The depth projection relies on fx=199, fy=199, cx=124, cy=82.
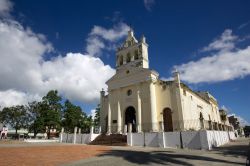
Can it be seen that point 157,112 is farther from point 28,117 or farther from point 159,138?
point 28,117

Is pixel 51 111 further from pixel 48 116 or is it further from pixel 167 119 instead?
pixel 167 119

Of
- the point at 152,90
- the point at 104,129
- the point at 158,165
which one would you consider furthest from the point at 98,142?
the point at 158,165

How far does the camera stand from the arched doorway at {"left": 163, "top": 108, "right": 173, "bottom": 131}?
26703 mm

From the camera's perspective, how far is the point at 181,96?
26.0 m

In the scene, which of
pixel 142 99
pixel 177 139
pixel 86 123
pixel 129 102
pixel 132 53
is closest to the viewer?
pixel 177 139

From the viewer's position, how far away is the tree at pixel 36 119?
40250 mm

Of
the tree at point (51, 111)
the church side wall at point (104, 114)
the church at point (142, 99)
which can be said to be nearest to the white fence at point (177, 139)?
the church at point (142, 99)

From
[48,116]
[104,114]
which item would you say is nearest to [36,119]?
[48,116]

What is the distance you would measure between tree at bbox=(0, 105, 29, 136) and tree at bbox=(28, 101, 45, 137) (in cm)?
213

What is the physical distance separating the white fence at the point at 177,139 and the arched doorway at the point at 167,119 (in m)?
6.27

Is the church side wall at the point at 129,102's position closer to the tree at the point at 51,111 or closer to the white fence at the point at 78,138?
the white fence at the point at 78,138

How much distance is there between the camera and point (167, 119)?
88.5ft

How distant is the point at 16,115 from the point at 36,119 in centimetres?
798

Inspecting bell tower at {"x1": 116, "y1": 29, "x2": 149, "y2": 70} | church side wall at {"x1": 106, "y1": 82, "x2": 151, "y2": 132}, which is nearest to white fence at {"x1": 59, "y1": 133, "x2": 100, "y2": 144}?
church side wall at {"x1": 106, "y1": 82, "x2": 151, "y2": 132}
